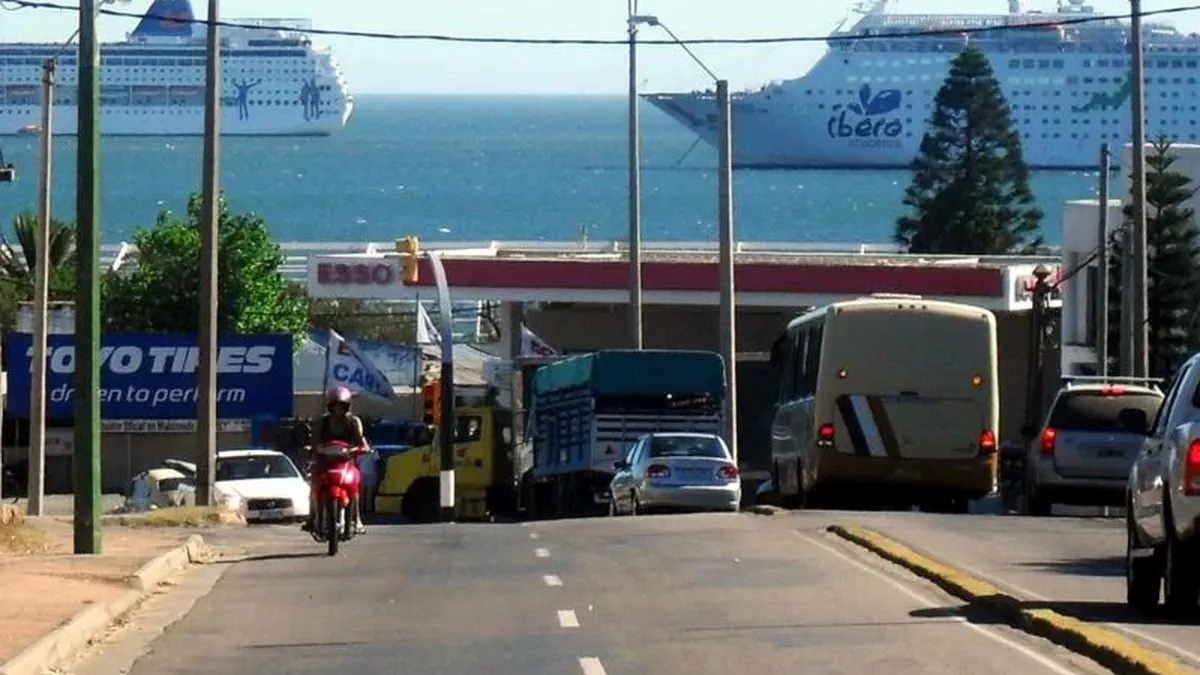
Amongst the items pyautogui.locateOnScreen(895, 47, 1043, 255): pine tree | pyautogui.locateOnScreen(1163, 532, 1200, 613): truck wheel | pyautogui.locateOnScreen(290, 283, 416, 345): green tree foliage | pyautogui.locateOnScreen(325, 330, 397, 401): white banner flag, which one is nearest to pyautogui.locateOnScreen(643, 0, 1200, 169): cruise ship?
pyautogui.locateOnScreen(895, 47, 1043, 255): pine tree

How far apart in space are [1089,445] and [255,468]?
13.6 meters

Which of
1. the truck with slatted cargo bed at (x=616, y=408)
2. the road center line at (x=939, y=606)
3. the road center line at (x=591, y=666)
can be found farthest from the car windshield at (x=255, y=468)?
the road center line at (x=591, y=666)

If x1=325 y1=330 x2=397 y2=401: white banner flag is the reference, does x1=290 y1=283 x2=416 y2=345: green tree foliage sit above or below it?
above

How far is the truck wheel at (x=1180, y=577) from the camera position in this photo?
1427 centimetres

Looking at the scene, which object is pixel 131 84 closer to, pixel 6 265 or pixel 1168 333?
pixel 6 265

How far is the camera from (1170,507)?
46.8 ft

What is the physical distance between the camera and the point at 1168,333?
54.3 meters

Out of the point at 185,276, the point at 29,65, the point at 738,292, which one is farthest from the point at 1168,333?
the point at 29,65

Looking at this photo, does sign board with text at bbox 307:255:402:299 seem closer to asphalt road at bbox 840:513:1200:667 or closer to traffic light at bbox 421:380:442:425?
traffic light at bbox 421:380:442:425

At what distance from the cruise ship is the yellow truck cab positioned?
412ft

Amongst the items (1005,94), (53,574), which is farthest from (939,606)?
(1005,94)

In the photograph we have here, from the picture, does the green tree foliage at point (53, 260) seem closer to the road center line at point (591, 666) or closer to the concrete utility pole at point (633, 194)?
the concrete utility pole at point (633, 194)

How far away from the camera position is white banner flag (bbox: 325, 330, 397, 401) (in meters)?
53.6

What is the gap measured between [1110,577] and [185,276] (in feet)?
144
